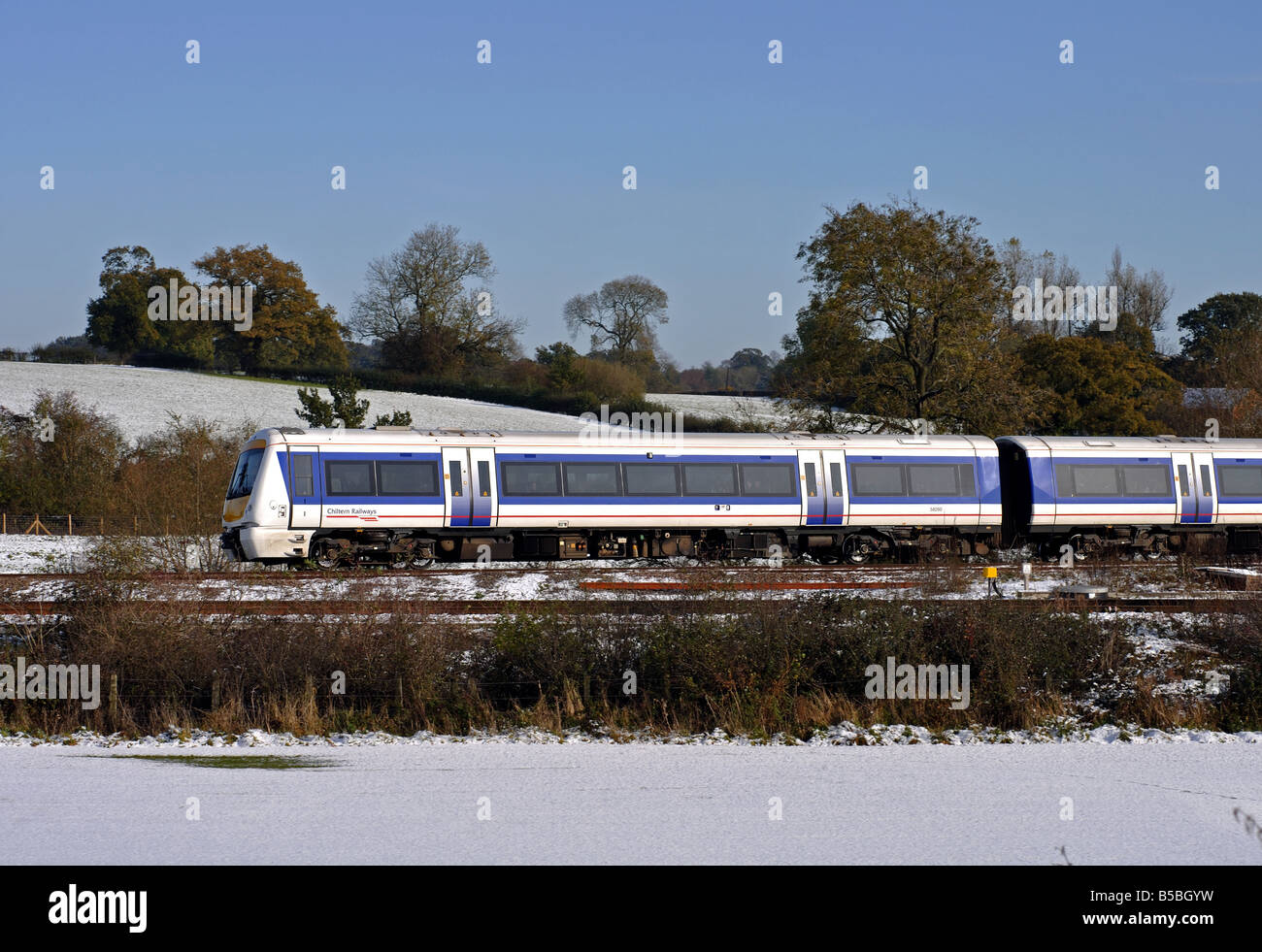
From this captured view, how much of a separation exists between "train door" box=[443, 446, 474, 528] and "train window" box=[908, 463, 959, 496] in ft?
31.6

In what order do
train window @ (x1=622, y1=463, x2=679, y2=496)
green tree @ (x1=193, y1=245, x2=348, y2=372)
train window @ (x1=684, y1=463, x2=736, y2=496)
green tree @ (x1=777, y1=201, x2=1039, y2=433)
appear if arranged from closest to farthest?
train window @ (x1=622, y1=463, x2=679, y2=496)
train window @ (x1=684, y1=463, x2=736, y2=496)
green tree @ (x1=777, y1=201, x2=1039, y2=433)
green tree @ (x1=193, y1=245, x2=348, y2=372)

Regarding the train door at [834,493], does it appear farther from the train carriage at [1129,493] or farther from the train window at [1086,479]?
the train window at [1086,479]

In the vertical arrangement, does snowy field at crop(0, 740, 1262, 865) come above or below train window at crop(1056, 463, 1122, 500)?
below

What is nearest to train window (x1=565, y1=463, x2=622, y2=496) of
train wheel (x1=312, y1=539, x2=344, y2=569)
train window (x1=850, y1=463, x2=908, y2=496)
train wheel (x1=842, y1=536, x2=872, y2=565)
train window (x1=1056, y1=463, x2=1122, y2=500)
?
train wheel (x1=312, y1=539, x2=344, y2=569)

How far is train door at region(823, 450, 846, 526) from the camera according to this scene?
88.3 ft

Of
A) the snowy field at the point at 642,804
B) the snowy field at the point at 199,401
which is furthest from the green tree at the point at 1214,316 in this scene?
the snowy field at the point at 642,804

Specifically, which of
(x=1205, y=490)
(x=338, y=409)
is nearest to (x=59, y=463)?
(x=338, y=409)

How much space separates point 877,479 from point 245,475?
1319 cm

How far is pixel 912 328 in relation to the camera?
1527 inches

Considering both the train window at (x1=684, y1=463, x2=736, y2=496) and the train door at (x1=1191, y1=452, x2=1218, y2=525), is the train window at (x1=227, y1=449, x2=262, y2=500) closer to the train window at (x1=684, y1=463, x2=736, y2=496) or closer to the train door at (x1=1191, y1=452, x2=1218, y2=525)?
the train window at (x1=684, y1=463, x2=736, y2=496)

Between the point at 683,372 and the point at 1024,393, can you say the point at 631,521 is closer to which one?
the point at 1024,393

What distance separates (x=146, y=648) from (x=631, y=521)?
13.1m

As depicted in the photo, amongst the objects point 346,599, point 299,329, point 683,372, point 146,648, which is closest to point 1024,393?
point 346,599

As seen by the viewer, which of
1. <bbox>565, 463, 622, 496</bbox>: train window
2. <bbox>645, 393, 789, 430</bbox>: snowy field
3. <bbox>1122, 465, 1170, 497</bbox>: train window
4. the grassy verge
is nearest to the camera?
the grassy verge
